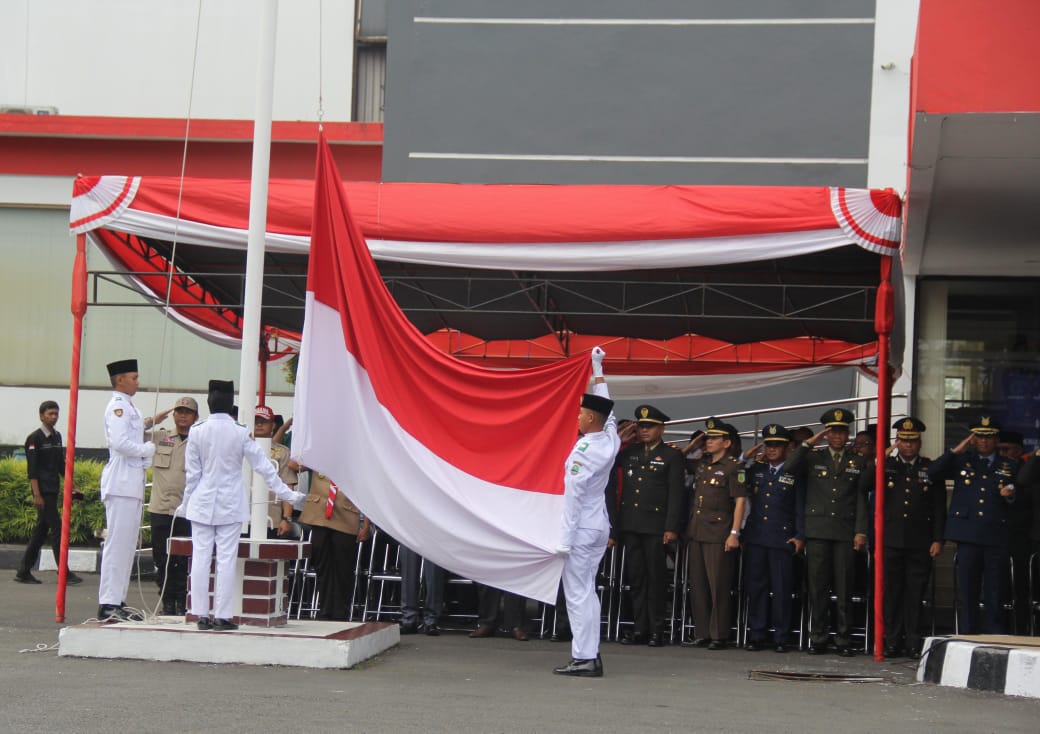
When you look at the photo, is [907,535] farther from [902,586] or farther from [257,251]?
[257,251]

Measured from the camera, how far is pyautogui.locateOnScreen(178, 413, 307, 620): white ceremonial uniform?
8.72m

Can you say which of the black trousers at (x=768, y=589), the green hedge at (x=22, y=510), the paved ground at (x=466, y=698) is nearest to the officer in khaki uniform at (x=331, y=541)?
the paved ground at (x=466, y=698)

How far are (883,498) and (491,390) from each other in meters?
3.12

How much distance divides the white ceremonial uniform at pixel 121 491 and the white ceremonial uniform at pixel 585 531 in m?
3.36

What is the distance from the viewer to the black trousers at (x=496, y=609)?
10.9 meters

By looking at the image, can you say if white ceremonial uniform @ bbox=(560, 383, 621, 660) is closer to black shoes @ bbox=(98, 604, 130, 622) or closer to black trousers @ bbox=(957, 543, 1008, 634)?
black shoes @ bbox=(98, 604, 130, 622)

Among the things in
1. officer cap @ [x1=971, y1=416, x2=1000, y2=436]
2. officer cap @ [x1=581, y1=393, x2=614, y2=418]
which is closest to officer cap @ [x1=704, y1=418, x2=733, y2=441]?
officer cap @ [x1=971, y1=416, x2=1000, y2=436]

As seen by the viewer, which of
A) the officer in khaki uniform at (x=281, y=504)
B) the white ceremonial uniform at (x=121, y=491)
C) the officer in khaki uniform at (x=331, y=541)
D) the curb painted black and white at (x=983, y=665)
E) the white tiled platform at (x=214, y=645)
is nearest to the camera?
the curb painted black and white at (x=983, y=665)

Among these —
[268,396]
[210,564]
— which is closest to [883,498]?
[210,564]

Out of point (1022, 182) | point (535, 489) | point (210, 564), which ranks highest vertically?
point (1022, 182)

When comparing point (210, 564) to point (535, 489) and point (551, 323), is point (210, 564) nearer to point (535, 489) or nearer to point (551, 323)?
point (535, 489)

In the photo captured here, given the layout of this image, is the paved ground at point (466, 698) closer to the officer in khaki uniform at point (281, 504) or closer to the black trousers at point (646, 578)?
the black trousers at point (646, 578)

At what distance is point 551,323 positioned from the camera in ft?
42.6

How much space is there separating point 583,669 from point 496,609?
93.2 inches
